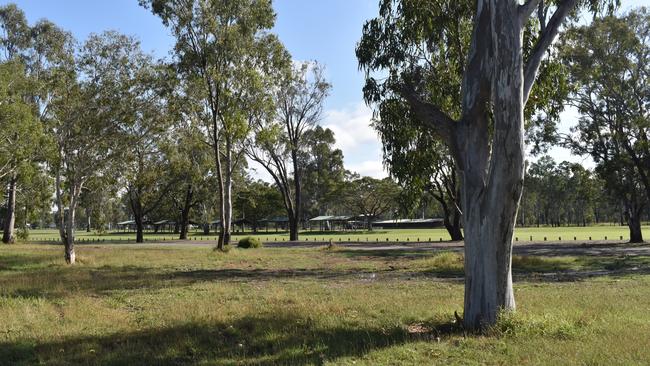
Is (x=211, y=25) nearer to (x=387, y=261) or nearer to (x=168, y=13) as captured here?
(x=168, y=13)

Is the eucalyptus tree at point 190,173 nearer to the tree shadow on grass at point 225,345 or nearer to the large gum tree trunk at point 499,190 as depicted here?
the tree shadow on grass at point 225,345

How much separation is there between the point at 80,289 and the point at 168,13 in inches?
858

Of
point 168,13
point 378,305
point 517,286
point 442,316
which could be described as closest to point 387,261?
point 517,286

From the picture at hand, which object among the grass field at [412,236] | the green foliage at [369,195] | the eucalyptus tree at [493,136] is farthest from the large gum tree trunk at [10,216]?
the green foliage at [369,195]

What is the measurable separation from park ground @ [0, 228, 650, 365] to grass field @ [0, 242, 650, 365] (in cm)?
4

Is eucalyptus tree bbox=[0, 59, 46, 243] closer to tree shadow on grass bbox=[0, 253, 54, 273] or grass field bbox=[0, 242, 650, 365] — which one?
tree shadow on grass bbox=[0, 253, 54, 273]

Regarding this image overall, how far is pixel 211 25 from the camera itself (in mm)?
32938

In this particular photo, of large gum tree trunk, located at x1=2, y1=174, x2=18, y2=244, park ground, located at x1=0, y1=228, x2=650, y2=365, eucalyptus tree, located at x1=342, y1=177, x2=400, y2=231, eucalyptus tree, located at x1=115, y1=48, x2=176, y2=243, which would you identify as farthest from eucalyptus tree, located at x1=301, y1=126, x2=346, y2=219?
park ground, located at x1=0, y1=228, x2=650, y2=365

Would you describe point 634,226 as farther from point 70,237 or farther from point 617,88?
point 70,237

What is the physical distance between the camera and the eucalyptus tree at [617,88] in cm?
3675

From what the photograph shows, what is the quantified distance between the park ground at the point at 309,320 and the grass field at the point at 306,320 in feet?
0.12

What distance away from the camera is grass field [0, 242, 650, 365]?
805 centimetres

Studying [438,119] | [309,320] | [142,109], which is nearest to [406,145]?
[438,119]

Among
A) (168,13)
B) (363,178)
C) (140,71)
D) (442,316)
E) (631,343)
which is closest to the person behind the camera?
(631,343)
